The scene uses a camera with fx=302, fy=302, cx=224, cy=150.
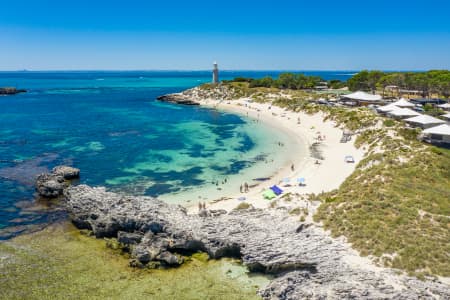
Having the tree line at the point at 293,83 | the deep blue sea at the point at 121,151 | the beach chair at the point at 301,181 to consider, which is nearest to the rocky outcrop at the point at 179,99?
the deep blue sea at the point at 121,151

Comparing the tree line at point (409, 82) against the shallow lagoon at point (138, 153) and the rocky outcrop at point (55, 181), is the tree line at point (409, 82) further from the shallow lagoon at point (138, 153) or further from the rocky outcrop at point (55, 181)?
the rocky outcrop at point (55, 181)

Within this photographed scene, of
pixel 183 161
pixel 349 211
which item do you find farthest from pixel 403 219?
pixel 183 161

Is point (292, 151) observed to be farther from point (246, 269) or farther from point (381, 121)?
point (246, 269)

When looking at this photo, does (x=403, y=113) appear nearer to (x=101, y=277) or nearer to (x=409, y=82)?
(x=409, y=82)

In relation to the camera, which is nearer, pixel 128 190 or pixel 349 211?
pixel 349 211

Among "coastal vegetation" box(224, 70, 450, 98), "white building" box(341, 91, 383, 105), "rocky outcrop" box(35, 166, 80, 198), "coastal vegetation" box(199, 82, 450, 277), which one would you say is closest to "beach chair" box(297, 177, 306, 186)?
"coastal vegetation" box(199, 82, 450, 277)

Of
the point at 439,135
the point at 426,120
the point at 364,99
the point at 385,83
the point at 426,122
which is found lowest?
the point at 439,135

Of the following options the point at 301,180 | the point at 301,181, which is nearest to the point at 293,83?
the point at 301,180
